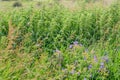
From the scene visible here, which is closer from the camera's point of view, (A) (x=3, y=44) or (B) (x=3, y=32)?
(A) (x=3, y=44)

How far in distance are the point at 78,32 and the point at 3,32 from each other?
3.78 ft

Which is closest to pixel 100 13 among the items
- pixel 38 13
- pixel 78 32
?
pixel 78 32

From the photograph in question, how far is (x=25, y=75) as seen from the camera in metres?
4.60

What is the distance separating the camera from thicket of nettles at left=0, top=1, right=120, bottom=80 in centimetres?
462

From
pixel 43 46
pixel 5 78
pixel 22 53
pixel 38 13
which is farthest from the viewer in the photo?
pixel 38 13

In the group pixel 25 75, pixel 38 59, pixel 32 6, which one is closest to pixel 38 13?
pixel 32 6

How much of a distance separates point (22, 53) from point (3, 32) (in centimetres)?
86

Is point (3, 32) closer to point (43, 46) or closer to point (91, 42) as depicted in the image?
point (43, 46)

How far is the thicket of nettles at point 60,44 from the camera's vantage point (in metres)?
4.62

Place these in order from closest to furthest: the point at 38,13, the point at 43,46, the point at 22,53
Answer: the point at 22,53 < the point at 43,46 < the point at 38,13

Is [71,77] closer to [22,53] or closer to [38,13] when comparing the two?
[22,53]

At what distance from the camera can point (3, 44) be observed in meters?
5.02

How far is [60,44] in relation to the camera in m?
5.45

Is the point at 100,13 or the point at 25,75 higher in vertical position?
the point at 100,13
